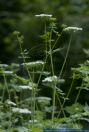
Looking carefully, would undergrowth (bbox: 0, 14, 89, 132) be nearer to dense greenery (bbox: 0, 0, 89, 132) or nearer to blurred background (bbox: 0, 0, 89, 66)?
dense greenery (bbox: 0, 0, 89, 132)

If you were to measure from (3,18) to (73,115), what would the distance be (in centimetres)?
408

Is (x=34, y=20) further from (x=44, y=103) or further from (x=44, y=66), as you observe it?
(x=44, y=66)

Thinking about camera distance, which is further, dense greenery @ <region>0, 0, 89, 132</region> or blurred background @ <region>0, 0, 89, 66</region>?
blurred background @ <region>0, 0, 89, 66</region>

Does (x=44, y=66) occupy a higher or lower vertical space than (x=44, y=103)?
higher

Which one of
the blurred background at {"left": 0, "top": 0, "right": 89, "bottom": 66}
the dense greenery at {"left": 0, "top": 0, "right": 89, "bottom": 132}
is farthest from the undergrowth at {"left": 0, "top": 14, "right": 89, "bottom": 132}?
the blurred background at {"left": 0, "top": 0, "right": 89, "bottom": 66}

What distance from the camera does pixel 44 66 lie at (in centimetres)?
263

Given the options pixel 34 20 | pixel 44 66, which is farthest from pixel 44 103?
pixel 34 20

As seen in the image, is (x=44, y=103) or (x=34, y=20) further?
(x=34, y=20)

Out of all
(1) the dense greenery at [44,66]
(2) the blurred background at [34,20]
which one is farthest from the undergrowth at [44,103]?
(2) the blurred background at [34,20]

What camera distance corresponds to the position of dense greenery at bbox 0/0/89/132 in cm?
241

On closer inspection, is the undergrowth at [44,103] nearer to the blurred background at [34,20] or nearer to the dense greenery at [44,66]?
the dense greenery at [44,66]

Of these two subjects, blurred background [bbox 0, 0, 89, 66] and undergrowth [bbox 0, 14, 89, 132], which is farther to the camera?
blurred background [bbox 0, 0, 89, 66]

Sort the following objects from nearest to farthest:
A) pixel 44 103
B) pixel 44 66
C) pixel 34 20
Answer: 1. pixel 44 66
2. pixel 44 103
3. pixel 34 20

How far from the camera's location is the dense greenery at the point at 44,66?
2.41 meters
